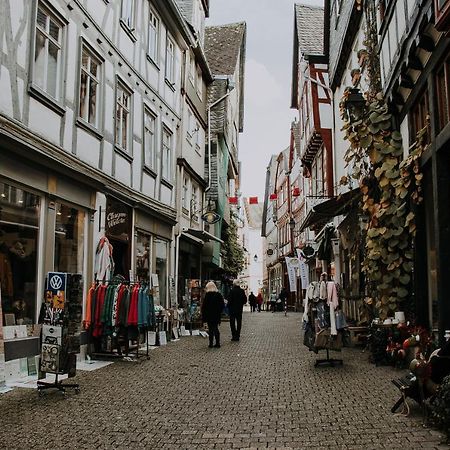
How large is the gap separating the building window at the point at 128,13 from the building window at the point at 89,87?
6.75 feet

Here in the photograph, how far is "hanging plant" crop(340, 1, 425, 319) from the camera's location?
33.7ft

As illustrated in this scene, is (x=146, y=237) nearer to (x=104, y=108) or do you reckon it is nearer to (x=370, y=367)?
(x=104, y=108)

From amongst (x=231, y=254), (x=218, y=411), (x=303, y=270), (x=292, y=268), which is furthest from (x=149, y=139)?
(x=292, y=268)

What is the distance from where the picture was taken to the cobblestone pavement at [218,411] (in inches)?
216

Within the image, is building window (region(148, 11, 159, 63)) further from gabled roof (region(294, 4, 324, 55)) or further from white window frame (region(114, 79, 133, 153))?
gabled roof (region(294, 4, 324, 55))

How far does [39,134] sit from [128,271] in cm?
546

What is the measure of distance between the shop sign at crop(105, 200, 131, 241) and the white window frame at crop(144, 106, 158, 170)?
287 cm

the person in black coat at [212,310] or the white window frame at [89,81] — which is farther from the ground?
the white window frame at [89,81]

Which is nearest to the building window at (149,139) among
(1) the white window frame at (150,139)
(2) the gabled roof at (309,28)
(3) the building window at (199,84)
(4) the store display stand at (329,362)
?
(1) the white window frame at (150,139)

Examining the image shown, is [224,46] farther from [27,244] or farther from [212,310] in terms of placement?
[27,244]

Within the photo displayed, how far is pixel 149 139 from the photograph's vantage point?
1686 cm

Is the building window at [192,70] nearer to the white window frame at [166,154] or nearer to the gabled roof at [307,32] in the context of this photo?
the white window frame at [166,154]

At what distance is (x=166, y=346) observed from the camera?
47.4 feet

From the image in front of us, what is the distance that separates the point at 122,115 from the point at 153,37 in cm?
372
